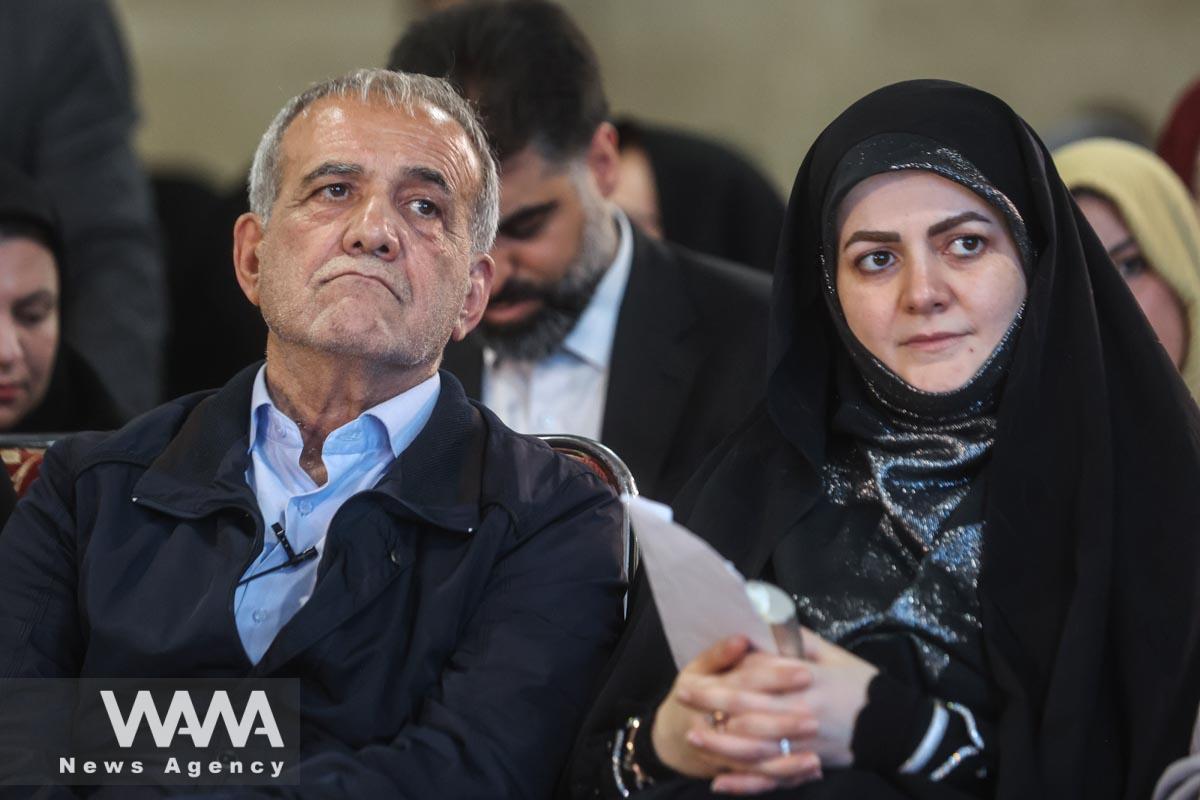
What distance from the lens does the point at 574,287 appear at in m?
4.28

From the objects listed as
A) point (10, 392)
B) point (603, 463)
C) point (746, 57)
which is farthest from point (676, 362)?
point (746, 57)

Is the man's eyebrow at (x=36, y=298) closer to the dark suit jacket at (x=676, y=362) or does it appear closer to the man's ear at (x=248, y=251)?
the dark suit jacket at (x=676, y=362)

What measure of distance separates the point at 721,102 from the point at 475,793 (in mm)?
5979

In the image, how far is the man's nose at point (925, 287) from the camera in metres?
2.71

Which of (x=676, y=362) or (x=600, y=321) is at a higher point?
(x=600, y=321)

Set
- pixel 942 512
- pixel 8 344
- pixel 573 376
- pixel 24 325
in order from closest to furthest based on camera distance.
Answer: pixel 942 512, pixel 8 344, pixel 24 325, pixel 573 376

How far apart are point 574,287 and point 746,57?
4056 millimetres

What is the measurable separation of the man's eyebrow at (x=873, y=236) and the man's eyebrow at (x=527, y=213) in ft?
4.99

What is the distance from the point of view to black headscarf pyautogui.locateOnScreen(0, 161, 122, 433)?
4.20 meters

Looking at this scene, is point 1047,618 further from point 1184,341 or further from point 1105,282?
point 1184,341

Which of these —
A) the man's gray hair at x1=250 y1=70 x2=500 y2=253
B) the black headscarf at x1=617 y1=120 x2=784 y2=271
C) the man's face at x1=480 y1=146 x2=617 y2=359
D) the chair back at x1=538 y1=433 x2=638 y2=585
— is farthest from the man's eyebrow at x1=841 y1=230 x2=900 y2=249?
the black headscarf at x1=617 y1=120 x2=784 y2=271

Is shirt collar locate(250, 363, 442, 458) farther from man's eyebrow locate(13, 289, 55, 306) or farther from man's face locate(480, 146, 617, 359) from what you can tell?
man's eyebrow locate(13, 289, 55, 306)

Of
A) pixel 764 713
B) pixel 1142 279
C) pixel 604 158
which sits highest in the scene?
pixel 604 158

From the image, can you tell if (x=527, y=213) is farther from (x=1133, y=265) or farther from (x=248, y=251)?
(x=1133, y=265)
